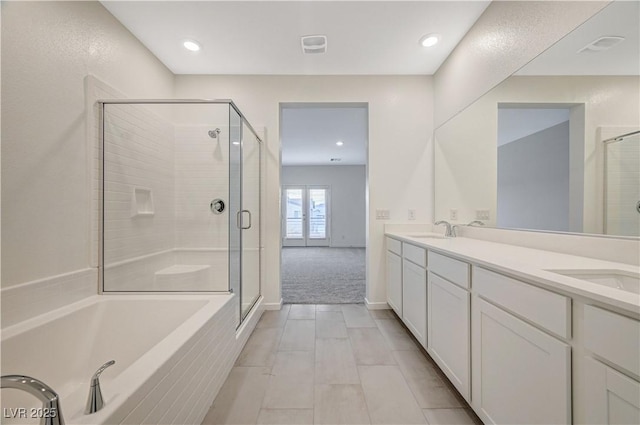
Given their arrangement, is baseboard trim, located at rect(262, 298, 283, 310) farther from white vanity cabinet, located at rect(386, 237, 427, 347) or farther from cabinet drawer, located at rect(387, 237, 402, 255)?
cabinet drawer, located at rect(387, 237, 402, 255)

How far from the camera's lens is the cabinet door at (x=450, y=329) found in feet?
4.50

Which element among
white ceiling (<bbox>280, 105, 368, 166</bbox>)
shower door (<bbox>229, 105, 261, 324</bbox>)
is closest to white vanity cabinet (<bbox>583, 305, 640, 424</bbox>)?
shower door (<bbox>229, 105, 261, 324</bbox>)

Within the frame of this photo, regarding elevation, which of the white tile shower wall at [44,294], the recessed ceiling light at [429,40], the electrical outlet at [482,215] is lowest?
the white tile shower wall at [44,294]

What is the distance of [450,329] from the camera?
153 centimetres

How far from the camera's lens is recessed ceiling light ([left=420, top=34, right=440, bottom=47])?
88.5 inches

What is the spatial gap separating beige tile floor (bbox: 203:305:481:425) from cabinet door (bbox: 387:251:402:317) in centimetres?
24

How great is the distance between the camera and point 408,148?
2.95 metres

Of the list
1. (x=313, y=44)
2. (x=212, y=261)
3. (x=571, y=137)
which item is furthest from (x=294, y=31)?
(x=212, y=261)

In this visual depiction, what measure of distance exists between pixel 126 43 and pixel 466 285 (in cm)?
312

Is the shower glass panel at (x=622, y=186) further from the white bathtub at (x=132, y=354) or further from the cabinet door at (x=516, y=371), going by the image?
the white bathtub at (x=132, y=354)

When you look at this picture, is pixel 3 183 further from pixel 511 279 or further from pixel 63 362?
pixel 511 279

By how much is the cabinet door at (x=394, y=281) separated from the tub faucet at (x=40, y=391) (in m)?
2.30

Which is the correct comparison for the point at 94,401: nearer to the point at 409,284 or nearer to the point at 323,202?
the point at 409,284

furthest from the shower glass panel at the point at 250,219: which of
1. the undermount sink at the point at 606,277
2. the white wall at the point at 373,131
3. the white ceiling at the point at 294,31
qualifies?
the undermount sink at the point at 606,277
